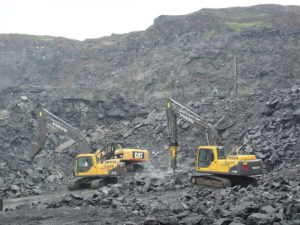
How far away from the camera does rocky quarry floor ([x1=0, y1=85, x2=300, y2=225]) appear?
30.2 feet

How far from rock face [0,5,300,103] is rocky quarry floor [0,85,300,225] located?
533 centimetres

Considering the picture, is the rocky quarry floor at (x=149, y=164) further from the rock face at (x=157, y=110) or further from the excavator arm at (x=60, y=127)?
the excavator arm at (x=60, y=127)

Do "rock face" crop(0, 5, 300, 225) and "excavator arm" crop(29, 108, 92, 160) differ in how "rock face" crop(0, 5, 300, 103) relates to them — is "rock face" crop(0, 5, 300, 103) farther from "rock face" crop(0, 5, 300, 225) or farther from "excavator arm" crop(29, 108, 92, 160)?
"excavator arm" crop(29, 108, 92, 160)

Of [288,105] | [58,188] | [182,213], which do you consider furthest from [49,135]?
[182,213]

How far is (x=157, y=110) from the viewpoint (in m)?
35.1

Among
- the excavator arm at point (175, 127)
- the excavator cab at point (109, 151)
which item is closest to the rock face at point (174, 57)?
the excavator cab at point (109, 151)

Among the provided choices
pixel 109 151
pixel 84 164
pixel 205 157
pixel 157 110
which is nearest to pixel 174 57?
pixel 157 110

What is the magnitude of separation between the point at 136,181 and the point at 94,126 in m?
19.8

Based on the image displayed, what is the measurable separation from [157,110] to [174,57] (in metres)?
11.1

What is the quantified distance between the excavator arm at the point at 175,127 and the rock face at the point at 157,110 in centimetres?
161

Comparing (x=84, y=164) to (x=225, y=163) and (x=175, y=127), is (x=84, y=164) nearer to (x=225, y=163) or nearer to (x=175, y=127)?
(x=175, y=127)

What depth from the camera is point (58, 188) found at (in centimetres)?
2003

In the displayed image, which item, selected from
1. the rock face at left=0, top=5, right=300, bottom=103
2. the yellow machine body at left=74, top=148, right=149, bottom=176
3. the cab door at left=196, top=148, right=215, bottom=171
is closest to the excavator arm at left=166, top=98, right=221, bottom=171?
the cab door at left=196, top=148, right=215, bottom=171

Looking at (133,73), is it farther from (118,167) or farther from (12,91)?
(118,167)
